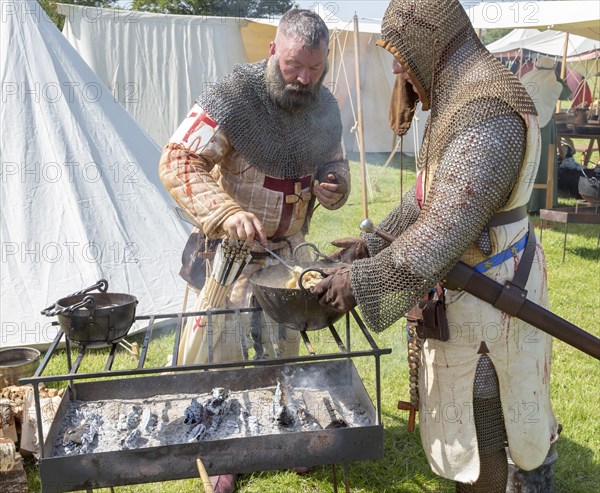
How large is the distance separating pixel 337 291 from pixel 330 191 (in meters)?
0.89

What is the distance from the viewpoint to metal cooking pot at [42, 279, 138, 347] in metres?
2.28

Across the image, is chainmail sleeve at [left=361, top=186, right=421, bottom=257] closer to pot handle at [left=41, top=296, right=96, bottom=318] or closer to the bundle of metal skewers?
the bundle of metal skewers

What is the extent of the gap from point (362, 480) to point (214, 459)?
48.5 inches

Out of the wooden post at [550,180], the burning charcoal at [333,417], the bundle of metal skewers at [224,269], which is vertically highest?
the bundle of metal skewers at [224,269]

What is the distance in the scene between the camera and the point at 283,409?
233cm

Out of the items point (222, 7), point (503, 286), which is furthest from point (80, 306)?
point (222, 7)

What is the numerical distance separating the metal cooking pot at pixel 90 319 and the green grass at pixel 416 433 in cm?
97

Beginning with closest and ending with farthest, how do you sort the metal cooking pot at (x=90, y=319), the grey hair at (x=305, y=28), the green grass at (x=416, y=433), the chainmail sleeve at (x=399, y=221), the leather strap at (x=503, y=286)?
1. the leather strap at (x=503, y=286)
2. the metal cooking pot at (x=90, y=319)
3. the chainmail sleeve at (x=399, y=221)
4. the grey hair at (x=305, y=28)
5. the green grass at (x=416, y=433)

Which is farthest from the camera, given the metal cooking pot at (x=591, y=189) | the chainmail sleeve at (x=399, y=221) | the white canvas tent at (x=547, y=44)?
the white canvas tent at (x=547, y=44)

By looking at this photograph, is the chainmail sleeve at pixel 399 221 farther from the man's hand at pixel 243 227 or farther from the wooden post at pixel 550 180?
the wooden post at pixel 550 180

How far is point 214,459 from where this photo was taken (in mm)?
2039

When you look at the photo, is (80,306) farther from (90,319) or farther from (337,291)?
(337,291)

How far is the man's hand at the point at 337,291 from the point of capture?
205 cm

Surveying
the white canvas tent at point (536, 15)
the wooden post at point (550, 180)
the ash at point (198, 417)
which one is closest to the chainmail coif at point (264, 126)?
the ash at point (198, 417)
